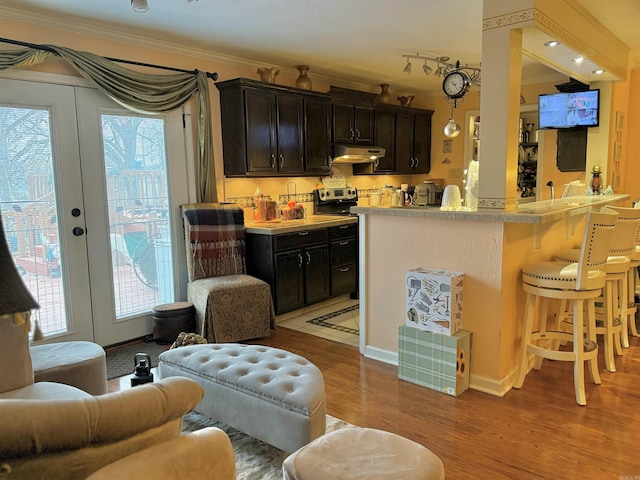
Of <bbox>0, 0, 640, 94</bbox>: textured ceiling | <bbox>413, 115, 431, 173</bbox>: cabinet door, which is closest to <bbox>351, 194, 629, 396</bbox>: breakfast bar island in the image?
<bbox>0, 0, 640, 94</bbox>: textured ceiling

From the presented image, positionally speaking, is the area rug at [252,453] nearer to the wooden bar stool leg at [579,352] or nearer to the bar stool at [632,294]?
the wooden bar stool leg at [579,352]

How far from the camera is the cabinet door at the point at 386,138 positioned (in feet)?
21.2

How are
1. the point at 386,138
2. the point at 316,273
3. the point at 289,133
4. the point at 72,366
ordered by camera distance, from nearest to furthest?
the point at 72,366, the point at 316,273, the point at 289,133, the point at 386,138

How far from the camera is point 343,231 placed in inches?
209

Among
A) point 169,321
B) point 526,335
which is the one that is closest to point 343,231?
point 169,321

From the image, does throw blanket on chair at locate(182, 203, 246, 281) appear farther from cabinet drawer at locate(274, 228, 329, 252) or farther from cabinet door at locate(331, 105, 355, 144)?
cabinet door at locate(331, 105, 355, 144)

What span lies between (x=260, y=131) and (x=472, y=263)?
2598mm

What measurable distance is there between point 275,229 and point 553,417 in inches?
106

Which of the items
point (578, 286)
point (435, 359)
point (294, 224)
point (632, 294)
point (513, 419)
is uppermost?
point (294, 224)

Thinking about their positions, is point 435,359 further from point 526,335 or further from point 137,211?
point 137,211

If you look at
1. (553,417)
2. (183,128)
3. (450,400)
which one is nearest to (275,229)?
(183,128)

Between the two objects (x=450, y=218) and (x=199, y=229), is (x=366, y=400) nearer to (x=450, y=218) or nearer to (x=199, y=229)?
(x=450, y=218)

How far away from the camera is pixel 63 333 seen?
373cm

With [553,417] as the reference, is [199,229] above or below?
above
